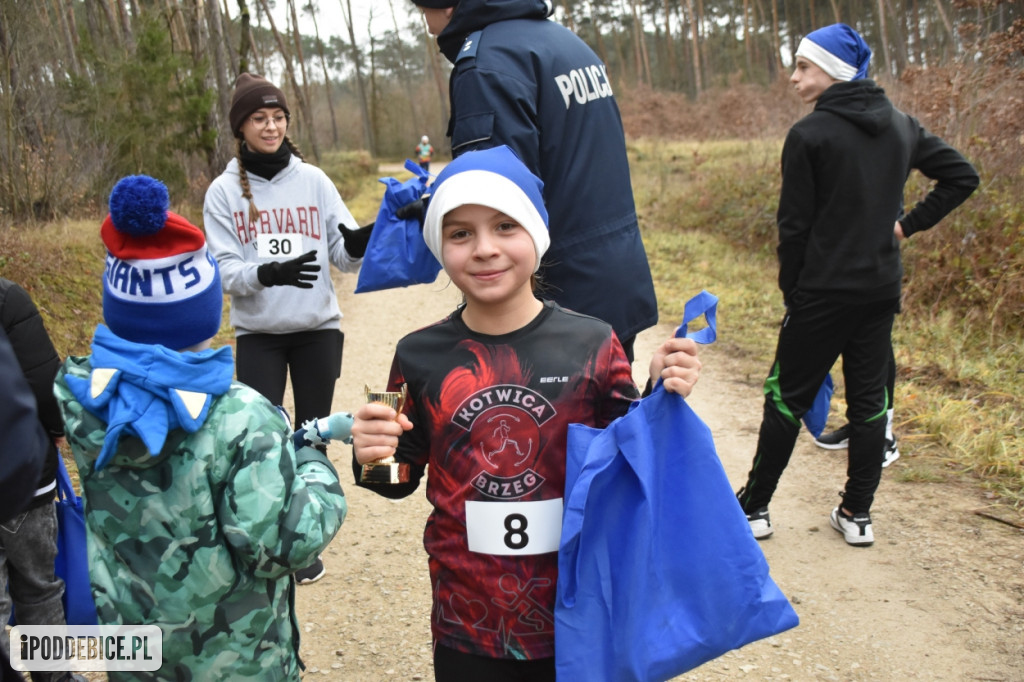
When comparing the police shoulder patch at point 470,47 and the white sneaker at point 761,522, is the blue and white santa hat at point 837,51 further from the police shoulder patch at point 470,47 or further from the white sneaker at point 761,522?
the white sneaker at point 761,522

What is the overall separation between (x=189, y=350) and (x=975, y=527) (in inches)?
153

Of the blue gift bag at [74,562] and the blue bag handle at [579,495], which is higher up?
the blue bag handle at [579,495]

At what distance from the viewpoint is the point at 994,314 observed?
676 cm

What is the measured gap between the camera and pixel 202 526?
6.23ft

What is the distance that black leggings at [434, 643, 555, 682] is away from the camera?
1876 millimetres

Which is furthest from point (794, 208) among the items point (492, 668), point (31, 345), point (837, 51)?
point (31, 345)

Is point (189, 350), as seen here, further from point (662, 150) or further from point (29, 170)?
point (662, 150)

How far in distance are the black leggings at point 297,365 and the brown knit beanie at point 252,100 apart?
37.5 inches

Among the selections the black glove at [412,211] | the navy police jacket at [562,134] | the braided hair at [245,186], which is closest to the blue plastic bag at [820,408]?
the navy police jacket at [562,134]

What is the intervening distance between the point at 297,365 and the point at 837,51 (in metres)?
2.80

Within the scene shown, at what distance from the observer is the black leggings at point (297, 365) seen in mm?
3691

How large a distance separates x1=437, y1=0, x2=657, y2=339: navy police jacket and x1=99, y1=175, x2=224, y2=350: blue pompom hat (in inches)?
38.3

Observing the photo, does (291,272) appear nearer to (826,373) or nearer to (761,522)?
(826,373)

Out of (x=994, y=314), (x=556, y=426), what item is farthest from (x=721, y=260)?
(x=556, y=426)
